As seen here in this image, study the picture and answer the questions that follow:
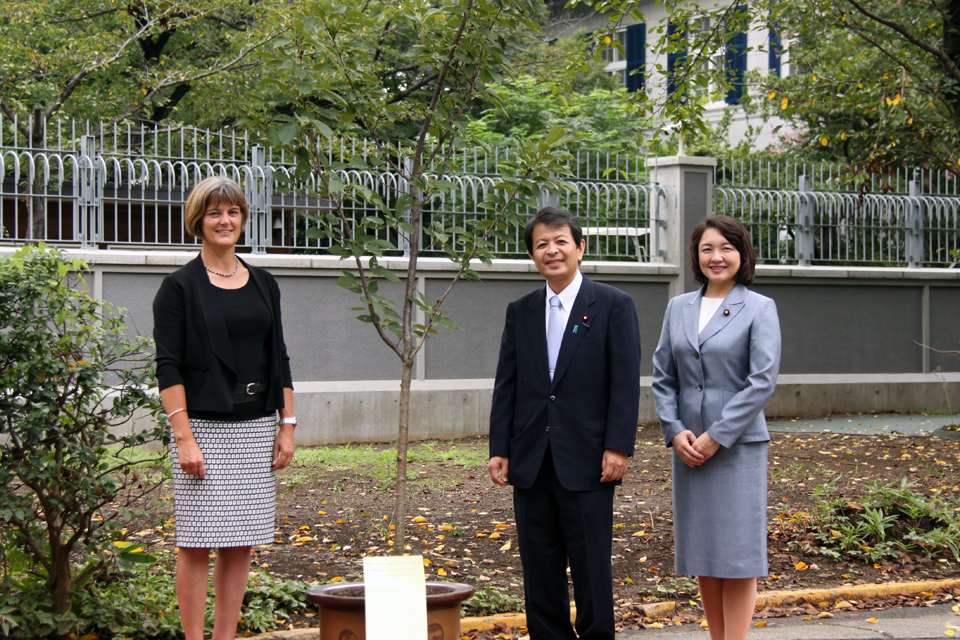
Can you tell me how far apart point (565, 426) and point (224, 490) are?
1.37 meters

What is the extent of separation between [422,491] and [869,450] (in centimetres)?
495

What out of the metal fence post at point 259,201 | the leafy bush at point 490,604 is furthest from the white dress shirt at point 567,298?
the metal fence post at point 259,201

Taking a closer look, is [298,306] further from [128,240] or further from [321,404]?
[128,240]

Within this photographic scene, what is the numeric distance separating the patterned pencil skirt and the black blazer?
125mm

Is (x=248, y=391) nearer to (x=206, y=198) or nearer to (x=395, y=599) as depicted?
(x=206, y=198)

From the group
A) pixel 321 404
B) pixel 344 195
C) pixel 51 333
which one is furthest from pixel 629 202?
pixel 51 333

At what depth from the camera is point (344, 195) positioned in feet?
13.3

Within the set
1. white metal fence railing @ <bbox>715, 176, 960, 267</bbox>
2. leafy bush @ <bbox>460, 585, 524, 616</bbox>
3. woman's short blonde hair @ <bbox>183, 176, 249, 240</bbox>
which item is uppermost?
white metal fence railing @ <bbox>715, 176, 960, 267</bbox>

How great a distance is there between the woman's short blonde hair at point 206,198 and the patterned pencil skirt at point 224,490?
80 cm

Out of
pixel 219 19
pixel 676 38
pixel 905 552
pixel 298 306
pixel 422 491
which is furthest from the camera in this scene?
pixel 219 19

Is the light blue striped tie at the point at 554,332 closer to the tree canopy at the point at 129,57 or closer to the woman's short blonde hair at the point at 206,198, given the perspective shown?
the woman's short blonde hair at the point at 206,198

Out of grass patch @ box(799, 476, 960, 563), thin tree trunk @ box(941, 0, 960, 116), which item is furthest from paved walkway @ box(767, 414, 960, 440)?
grass patch @ box(799, 476, 960, 563)

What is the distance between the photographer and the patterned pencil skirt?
3.55 metres

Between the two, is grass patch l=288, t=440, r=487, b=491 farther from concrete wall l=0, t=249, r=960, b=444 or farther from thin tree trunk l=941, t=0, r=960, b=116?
thin tree trunk l=941, t=0, r=960, b=116
